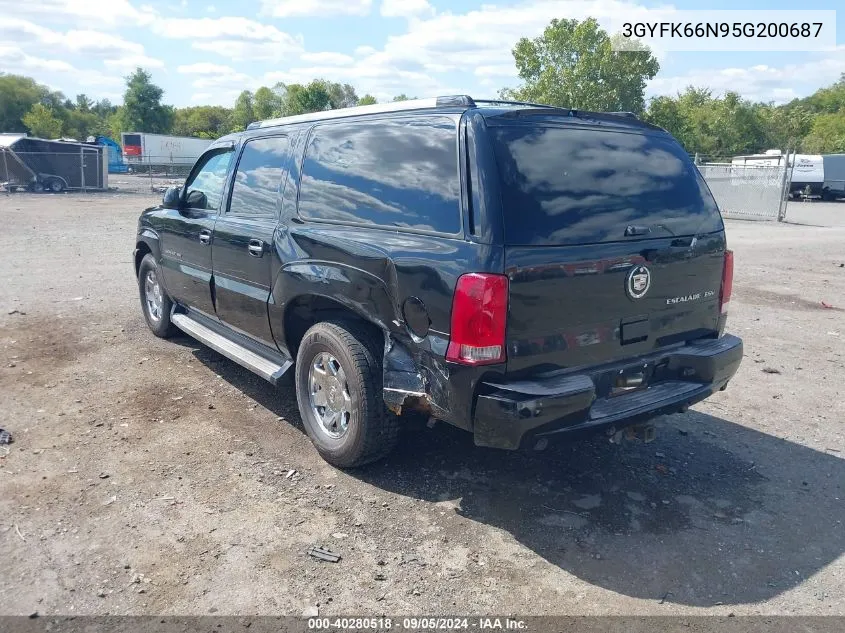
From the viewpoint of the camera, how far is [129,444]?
4.58 meters

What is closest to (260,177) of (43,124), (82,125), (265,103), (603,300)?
(603,300)

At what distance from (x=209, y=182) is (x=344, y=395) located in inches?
105

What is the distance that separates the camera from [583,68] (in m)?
51.6

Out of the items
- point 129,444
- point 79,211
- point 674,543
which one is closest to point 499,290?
point 674,543

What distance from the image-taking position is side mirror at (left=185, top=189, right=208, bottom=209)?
18.9 ft

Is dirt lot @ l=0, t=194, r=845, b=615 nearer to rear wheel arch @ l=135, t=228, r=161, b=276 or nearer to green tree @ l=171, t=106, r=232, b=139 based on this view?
rear wheel arch @ l=135, t=228, r=161, b=276

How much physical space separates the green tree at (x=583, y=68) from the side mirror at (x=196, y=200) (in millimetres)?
48928

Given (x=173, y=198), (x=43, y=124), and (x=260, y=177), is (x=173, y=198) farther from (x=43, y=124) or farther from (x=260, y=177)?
(x=43, y=124)

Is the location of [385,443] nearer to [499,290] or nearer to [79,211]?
[499,290]

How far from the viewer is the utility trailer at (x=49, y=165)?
29.7 m

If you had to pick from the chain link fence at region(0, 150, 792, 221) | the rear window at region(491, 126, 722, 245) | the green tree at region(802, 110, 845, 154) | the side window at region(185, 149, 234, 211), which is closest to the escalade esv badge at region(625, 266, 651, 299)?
the rear window at region(491, 126, 722, 245)

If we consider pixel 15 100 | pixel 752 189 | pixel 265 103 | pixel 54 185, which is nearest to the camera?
pixel 752 189

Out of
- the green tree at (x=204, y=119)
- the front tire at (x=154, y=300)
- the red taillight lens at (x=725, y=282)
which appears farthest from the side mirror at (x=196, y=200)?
the green tree at (x=204, y=119)

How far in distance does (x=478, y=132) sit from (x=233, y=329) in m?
2.80
